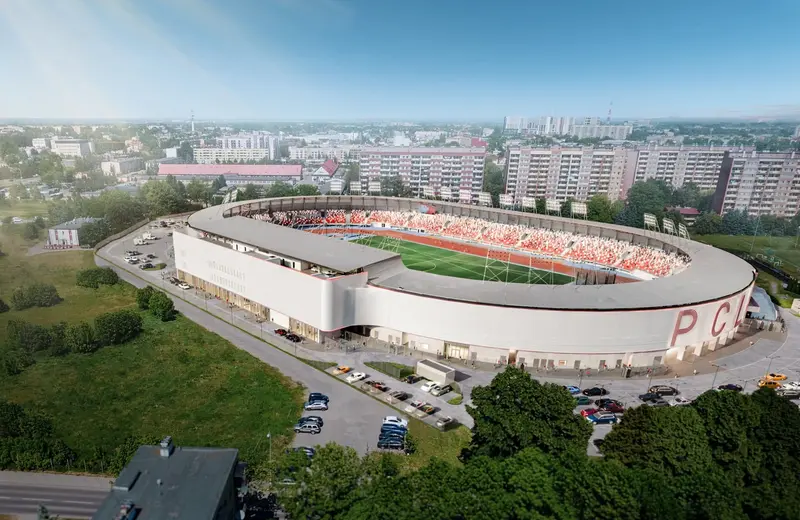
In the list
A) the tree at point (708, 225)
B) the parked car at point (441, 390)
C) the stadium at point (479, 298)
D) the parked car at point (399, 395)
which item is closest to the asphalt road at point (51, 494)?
the parked car at point (399, 395)

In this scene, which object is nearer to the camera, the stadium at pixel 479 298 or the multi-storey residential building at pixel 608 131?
the stadium at pixel 479 298

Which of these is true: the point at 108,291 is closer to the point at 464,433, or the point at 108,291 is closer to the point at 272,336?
the point at 272,336

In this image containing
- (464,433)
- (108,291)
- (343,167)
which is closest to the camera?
(464,433)

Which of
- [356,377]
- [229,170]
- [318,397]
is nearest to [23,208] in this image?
[229,170]

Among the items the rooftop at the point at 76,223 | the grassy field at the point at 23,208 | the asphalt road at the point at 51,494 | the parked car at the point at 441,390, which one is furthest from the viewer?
the grassy field at the point at 23,208

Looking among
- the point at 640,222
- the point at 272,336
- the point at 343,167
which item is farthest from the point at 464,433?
the point at 343,167

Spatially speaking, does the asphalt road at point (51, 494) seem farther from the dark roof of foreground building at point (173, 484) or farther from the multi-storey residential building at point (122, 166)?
the multi-storey residential building at point (122, 166)
